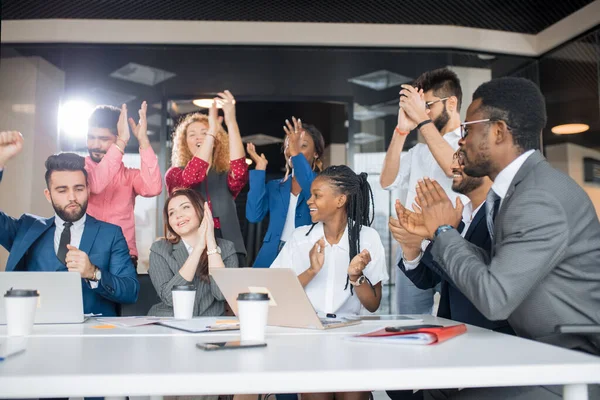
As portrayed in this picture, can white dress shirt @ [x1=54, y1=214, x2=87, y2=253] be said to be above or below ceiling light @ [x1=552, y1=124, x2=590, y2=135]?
below

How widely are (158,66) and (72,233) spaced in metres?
2.68

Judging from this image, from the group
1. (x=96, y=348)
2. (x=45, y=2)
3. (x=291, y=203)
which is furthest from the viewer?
(x=45, y=2)

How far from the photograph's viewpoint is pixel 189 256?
2936 millimetres

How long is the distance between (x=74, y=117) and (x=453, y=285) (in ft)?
13.5

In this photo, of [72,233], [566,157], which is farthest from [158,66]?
[566,157]

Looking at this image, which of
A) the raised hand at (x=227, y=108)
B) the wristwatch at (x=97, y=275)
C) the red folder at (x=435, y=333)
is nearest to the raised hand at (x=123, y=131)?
the raised hand at (x=227, y=108)

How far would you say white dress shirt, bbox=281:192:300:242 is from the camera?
3.88m

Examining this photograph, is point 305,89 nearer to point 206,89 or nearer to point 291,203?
point 206,89

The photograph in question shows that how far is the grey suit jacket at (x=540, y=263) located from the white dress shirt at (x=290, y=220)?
6.86ft

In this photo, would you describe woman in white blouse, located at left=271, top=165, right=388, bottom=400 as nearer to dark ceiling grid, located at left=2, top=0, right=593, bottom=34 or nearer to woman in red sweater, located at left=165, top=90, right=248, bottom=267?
woman in red sweater, located at left=165, top=90, right=248, bottom=267

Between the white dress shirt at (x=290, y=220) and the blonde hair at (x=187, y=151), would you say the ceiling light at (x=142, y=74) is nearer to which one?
the blonde hair at (x=187, y=151)

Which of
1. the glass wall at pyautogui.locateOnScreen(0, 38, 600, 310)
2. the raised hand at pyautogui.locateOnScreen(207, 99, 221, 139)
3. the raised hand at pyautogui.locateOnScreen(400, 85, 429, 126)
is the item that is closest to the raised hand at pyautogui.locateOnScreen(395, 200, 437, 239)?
the raised hand at pyautogui.locateOnScreen(400, 85, 429, 126)

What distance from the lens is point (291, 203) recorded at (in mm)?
3965

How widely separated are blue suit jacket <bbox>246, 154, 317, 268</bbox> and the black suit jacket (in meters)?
1.38
